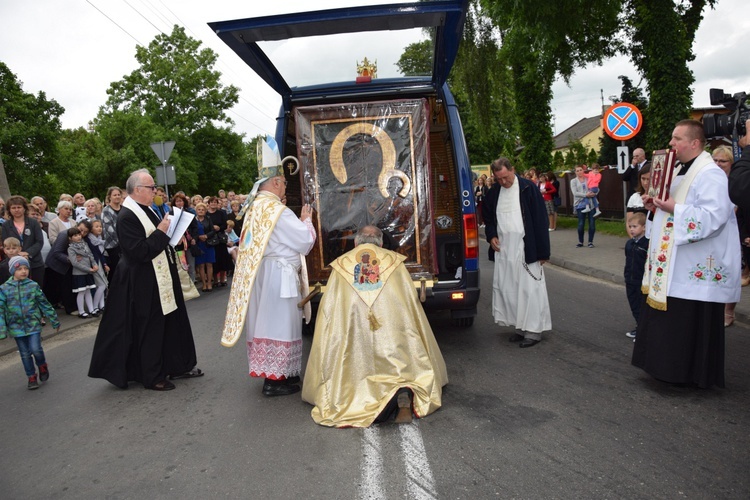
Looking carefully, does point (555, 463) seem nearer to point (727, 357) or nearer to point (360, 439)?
point (360, 439)

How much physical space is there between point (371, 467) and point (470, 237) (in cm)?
286

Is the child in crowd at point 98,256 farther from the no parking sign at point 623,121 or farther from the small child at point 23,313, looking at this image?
the no parking sign at point 623,121

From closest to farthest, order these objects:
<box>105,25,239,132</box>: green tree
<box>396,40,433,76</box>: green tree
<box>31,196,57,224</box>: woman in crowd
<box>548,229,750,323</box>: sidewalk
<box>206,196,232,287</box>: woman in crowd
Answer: <box>396,40,433,76</box>: green tree < <box>548,229,750,323</box>: sidewalk < <box>31,196,57,224</box>: woman in crowd < <box>206,196,232,287</box>: woman in crowd < <box>105,25,239,132</box>: green tree

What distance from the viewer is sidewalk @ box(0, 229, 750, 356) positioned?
8008mm

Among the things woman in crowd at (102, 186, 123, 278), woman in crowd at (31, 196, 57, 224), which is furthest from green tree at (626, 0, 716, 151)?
woman in crowd at (31, 196, 57, 224)

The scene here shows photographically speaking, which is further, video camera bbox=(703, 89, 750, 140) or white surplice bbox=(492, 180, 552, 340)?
white surplice bbox=(492, 180, 552, 340)

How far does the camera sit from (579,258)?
12375mm

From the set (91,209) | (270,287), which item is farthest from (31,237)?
(270,287)

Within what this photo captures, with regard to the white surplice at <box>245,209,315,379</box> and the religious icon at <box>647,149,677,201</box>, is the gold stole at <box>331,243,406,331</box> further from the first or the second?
the religious icon at <box>647,149,677,201</box>

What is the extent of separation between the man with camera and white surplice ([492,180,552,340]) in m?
1.52

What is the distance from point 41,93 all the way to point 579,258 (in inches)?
1226

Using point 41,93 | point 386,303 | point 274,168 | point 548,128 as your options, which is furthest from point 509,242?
point 41,93

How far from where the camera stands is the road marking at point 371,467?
338 cm

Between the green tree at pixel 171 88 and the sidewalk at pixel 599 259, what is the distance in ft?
119
